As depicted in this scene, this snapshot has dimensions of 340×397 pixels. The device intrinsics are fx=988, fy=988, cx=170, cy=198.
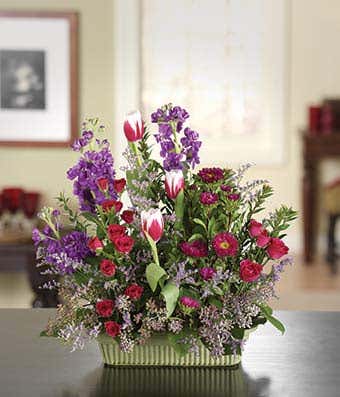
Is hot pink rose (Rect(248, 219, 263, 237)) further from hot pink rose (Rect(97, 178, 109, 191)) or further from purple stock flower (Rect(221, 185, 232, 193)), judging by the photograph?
hot pink rose (Rect(97, 178, 109, 191))

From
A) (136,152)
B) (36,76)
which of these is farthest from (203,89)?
(136,152)

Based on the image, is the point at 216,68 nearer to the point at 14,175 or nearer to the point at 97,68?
the point at 97,68

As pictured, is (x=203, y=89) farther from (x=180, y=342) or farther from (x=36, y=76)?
(x=180, y=342)

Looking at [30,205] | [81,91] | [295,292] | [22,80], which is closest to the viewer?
[30,205]

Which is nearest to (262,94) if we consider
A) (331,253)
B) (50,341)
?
(331,253)

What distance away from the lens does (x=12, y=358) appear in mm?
1820

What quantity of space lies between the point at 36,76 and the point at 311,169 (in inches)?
79.1

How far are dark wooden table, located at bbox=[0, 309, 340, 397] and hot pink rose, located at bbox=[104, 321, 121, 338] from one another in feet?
0.26

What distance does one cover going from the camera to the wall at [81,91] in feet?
21.0

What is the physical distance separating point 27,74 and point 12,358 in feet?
15.5

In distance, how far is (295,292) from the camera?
20.5 ft

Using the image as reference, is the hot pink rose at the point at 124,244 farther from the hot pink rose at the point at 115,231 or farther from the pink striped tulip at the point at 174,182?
the pink striped tulip at the point at 174,182

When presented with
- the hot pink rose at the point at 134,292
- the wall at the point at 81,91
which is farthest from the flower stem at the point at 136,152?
the wall at the point at 81,91

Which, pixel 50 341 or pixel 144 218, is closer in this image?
pixel 144 218
